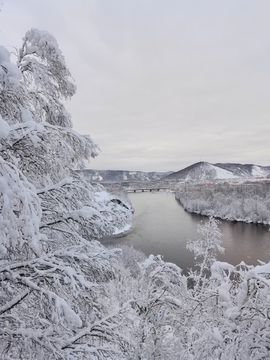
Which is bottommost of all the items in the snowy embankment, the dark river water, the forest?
the dark river water

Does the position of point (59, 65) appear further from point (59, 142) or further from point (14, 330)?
point (14, 330)

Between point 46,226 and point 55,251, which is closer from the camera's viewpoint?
point 55,251

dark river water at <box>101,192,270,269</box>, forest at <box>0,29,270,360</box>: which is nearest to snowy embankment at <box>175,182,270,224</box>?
dark river water at <box>101,192,270,269</box>

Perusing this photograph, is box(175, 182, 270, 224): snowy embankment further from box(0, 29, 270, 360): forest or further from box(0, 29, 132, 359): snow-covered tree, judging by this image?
box(0, 29, 132, 359): snow-covered tree

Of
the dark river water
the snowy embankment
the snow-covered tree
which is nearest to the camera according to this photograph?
the snow-covered tree

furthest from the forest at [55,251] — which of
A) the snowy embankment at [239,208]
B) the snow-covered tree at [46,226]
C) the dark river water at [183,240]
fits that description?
the snowy embankment at [239,208]

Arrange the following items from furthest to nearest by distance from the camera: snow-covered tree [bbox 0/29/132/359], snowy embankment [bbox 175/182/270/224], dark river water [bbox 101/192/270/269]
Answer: snowy embankment [bbox 175/182/270/224] → dark river water [bbox 101/192/270/269] → snow-covered tree [bbox 0/29/132/359]

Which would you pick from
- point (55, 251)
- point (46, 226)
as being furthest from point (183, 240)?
point (55, 251)

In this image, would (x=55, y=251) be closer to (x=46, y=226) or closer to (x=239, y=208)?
(x=46, y=226)
